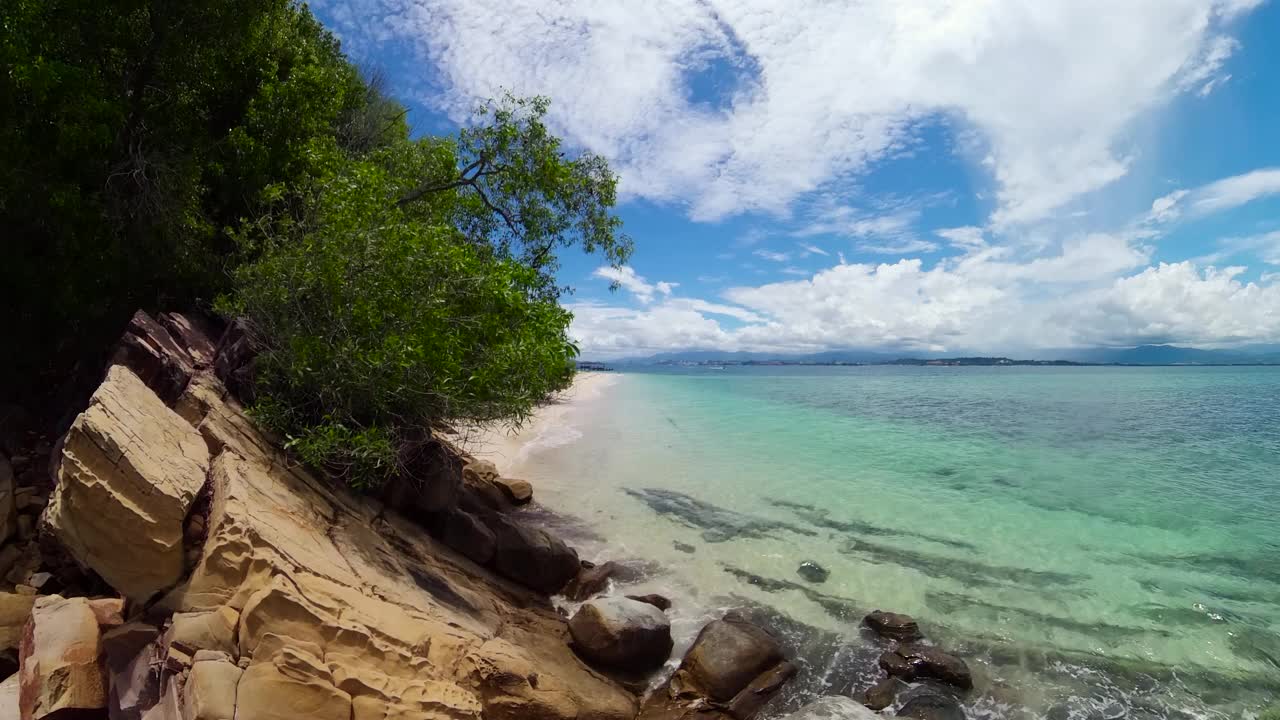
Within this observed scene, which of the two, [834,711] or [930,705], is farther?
[930,705]

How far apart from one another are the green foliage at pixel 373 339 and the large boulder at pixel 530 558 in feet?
7.25

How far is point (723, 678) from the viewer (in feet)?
24.7

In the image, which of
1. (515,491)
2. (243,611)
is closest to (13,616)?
(243,611)

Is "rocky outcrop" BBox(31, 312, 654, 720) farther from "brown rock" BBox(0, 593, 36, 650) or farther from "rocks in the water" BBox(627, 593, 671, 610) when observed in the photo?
"rocks in the water" BBox(627, 593, 671, 610)

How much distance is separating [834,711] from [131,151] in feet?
46.7

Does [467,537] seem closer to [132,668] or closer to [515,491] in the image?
[132,668]


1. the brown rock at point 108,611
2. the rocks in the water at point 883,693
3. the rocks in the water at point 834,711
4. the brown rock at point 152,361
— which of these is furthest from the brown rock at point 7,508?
the rocks in the water at point 883,693

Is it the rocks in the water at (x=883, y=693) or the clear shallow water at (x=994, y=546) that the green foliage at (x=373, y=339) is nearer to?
the clear shallow water at (x=994, y=546)

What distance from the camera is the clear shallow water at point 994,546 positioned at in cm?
845

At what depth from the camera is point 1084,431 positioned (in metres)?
34.7

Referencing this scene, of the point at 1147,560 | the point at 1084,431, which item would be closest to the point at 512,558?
the point at 1147,560

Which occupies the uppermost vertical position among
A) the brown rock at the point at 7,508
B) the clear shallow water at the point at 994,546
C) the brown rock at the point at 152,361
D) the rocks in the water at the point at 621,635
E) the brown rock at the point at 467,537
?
the brown rock at the point at 152,361

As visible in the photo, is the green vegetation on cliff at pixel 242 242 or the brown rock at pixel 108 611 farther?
the green vegetation on cliff at pixel 242 242

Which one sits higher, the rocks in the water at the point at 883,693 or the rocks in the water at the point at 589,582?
the rocks in the water at the point at 589,582
